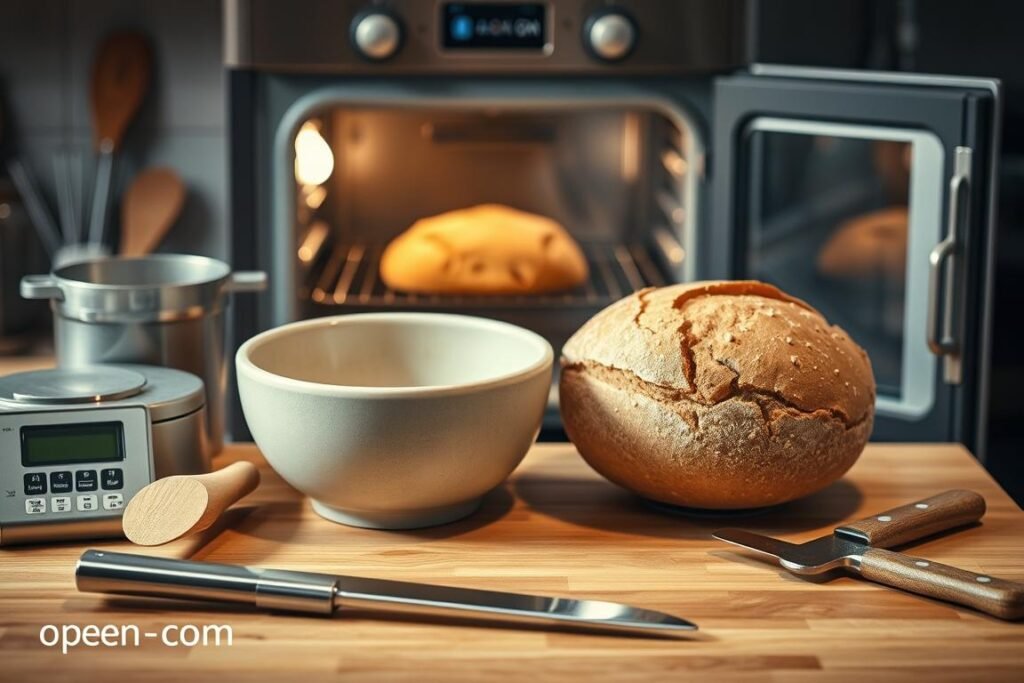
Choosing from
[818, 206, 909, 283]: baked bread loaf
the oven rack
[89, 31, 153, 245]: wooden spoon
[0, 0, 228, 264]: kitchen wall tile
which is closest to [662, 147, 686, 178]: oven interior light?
the oven rack

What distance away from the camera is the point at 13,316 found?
6.29 ft

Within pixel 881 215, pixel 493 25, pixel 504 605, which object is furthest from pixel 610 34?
pixel 504 605

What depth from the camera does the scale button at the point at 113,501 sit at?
84 cm

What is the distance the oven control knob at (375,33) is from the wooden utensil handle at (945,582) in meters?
1.01

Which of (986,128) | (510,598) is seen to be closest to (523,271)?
(986,128)

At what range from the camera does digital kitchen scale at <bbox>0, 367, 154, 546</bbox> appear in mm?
831

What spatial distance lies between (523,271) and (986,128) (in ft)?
2.05

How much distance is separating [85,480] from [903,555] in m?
0.52

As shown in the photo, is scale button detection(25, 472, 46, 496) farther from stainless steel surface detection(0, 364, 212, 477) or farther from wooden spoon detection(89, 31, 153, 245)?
wooden spoon detection(89, 31, 153, 245)

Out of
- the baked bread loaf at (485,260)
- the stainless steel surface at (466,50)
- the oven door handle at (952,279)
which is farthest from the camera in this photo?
the baked bread loaf at (485,260)

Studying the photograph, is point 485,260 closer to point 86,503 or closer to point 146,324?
point 146,324

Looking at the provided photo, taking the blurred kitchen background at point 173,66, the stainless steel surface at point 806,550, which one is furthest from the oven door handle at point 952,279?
the stainless steel surface at point 806,550

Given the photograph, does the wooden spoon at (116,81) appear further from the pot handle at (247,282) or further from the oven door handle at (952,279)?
the oven door handle at (952,279)

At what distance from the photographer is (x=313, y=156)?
1862mm
